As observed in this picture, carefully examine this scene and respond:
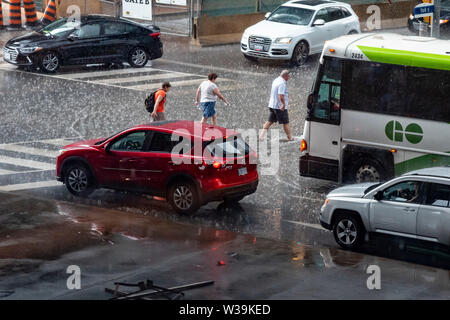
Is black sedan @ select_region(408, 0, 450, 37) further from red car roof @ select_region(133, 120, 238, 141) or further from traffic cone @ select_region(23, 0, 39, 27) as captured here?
red car roof @ select_region(133, 120, 238, 141)

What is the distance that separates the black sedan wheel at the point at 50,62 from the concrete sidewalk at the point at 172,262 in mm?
11247

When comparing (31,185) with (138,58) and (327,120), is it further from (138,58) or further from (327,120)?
(138,58)

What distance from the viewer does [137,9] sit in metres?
32.7

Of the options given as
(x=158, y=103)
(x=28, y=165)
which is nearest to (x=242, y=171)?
(x=158, y=103)

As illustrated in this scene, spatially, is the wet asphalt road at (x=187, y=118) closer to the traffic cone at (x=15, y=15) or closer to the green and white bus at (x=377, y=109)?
the green and white bus at (x=377, y=109)

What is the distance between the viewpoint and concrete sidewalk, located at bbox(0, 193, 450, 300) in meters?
12.5

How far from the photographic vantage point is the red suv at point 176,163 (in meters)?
16.1

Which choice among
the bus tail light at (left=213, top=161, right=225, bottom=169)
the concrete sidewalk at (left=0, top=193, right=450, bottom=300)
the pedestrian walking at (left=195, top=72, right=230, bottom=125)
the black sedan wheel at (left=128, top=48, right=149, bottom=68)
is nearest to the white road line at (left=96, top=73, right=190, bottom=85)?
the black sedan wheel at (left=128, top=48, right=149, bottom=68)

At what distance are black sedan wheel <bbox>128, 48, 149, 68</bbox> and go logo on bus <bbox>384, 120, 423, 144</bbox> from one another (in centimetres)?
1321

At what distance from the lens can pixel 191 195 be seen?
643 inches

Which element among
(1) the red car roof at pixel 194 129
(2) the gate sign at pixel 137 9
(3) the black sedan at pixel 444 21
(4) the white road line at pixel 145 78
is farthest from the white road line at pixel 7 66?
(3) the black sedan at pixel 444 21
